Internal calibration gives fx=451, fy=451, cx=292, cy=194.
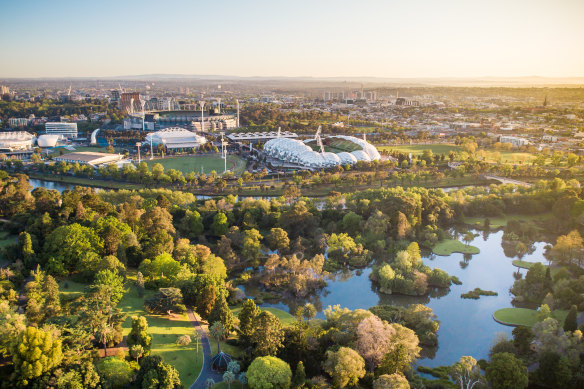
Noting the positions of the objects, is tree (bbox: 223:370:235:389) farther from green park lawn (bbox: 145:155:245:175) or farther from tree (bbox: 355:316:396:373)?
green park lawn (bbox: 145:155:245:175)

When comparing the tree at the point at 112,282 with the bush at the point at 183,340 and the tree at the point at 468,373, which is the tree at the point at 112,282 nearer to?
the bush at the point at 183,340

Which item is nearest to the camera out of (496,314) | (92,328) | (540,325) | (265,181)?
(92,328)

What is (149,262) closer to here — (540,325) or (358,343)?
(358,343)

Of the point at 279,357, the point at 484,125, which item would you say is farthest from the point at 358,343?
the point at 484,125

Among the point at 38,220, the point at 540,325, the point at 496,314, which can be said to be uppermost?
the point at 38,220

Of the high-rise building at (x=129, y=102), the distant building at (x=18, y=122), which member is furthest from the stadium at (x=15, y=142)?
the high-rise building at (x=129, y=102)

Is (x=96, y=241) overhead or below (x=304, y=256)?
overhead

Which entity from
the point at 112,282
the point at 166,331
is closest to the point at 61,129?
the point at 112,282

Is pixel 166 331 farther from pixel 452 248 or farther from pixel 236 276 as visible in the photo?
pixel 452 248
